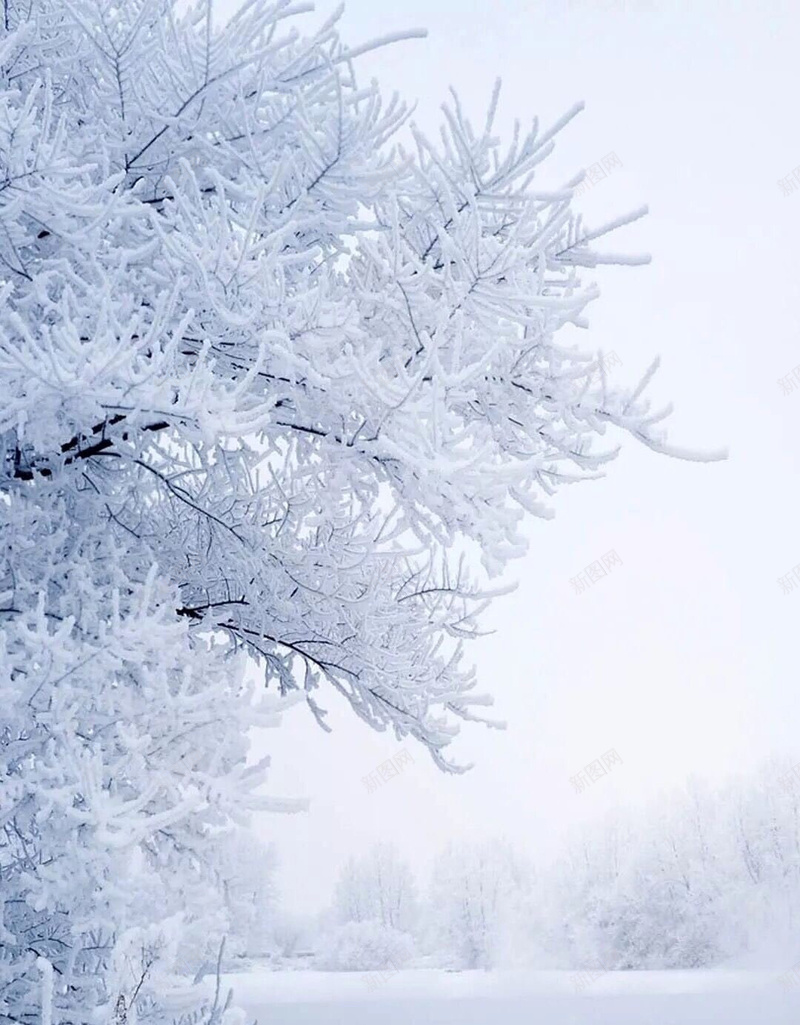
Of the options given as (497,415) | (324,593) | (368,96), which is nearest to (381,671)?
(324,593)

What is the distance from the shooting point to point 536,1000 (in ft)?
104

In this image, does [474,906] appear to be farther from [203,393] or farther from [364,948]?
[203,393]

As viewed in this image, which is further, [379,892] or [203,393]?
[379,892]

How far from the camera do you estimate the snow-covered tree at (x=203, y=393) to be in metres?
2.44

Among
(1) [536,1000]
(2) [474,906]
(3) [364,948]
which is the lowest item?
(3) [364,948]

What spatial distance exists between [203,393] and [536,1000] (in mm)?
34100

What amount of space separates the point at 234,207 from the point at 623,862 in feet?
144

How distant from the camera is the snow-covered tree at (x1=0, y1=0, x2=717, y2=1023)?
2439 mm

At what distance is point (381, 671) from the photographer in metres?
3.86

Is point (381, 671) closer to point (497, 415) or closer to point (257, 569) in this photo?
point (257, 569)

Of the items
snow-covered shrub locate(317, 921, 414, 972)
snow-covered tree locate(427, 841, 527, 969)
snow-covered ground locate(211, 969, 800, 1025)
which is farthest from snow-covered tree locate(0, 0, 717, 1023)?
snow-covered shrub locate(317, 921, 414, 972)

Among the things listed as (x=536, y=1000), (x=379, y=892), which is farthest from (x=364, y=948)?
(x=536, y=1000)

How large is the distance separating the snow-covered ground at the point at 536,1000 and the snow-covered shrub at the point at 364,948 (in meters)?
2.92

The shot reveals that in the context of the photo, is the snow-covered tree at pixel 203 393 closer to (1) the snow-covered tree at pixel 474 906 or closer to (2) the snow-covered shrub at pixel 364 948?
(1) the snow-covered tree at pixel 474 906
